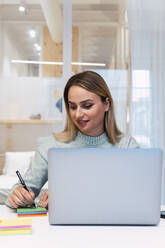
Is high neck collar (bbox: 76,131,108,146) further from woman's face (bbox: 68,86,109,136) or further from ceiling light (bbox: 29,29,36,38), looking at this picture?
ceiling light (bbox: 29,29,36,38)

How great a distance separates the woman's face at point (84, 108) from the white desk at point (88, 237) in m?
0.60

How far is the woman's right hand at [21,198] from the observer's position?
1.43m

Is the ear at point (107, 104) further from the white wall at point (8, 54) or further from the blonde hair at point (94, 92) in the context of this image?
the white wall at point (8, 54)

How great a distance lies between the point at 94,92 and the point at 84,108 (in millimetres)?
101

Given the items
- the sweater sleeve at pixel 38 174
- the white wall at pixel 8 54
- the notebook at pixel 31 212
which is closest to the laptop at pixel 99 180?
the notebook at pixel 31 212

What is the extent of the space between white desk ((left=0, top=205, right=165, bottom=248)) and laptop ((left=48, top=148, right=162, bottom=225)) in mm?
56

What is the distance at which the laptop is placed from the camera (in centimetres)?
118

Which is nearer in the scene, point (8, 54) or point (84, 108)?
point (84, 108)

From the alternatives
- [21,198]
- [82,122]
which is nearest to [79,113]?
[82,122]

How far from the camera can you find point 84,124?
1.74 metres

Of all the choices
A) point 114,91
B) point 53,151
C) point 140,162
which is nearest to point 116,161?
point 140,162

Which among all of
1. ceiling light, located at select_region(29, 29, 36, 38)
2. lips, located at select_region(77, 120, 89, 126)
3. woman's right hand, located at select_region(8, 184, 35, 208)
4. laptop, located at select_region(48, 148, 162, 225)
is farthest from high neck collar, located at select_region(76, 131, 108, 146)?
ceiling light, located at select_region(29, 29, 36, 38)

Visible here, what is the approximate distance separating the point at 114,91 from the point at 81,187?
277 centimetres

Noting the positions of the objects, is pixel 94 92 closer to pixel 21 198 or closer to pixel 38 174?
pixel 38 174
